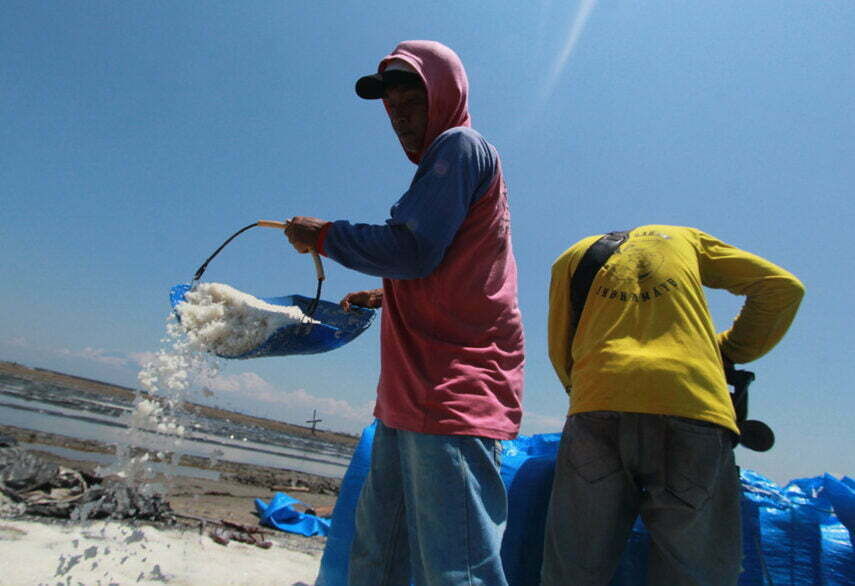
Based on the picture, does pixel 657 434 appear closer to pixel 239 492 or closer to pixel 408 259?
pixel 408 259

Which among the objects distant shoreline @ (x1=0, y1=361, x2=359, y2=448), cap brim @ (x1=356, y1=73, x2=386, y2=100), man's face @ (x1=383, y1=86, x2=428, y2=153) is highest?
cap brim @ (x1=356, y1=73, x2=386, y2=100)

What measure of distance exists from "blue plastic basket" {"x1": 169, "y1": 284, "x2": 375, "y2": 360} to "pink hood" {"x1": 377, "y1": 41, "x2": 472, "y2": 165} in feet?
3.66

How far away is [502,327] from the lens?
1.32 m

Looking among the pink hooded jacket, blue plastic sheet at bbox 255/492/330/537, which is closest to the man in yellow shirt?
the pink hooded jacket

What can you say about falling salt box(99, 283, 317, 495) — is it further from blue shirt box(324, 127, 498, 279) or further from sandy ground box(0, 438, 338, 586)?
blue shirt box(324, 127, 498, 279)

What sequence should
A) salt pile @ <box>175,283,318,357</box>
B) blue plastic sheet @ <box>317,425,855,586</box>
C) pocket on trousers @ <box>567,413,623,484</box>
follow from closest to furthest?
pocket on trousers @ <box>567,413,623,484</box> → blue plastic sheet @ <box>317,425,855,586</box> → salt pile @ <box>175,283,318,357</box>

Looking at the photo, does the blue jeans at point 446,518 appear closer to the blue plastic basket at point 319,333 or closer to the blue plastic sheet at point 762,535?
the blue plastic sheet at point 762,535

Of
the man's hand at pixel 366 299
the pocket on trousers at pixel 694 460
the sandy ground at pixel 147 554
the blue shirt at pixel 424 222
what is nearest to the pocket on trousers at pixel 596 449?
the pocket on trousers at pixel 694 460

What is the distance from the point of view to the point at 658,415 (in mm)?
1562

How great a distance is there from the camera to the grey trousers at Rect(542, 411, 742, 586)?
1499mm

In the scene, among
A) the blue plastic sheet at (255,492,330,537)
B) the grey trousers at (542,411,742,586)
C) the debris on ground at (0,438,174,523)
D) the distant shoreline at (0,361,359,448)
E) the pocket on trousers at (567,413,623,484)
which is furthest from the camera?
the distant shoreline at (0,361,359,448)

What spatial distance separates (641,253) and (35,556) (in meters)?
2.91

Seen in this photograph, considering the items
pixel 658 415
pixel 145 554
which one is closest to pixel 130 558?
pixel 145 554

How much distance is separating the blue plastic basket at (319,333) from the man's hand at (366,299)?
139mm
